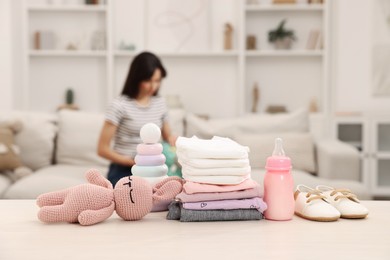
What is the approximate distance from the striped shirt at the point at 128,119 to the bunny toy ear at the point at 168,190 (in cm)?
161

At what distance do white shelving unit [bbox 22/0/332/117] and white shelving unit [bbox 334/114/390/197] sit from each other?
278 mm

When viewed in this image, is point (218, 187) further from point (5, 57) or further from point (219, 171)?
point (5, 57)

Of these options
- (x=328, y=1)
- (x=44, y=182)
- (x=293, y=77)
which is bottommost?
(x=44, y=182)

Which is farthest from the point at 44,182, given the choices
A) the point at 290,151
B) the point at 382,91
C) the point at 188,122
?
the point at 382,91

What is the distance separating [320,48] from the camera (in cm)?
498

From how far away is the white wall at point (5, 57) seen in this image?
4.75 metres

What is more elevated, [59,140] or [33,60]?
[33,60]

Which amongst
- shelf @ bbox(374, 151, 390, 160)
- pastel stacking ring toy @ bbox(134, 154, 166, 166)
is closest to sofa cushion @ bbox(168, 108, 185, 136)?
shelf @ bbox(374, 151, 390, 160)

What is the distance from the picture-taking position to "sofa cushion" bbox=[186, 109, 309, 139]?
3771 millimetres

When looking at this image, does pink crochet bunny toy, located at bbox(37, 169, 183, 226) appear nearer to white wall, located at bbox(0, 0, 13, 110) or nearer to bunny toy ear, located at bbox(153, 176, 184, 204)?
bunny toy ear, located at bbox(153, 176, 184, 204)

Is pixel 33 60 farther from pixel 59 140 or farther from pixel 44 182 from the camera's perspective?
pixel 44 182

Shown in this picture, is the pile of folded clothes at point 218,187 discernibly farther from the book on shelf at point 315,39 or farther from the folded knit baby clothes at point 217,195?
the book on shelf at point 315,39

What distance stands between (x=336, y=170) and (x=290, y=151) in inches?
12.5

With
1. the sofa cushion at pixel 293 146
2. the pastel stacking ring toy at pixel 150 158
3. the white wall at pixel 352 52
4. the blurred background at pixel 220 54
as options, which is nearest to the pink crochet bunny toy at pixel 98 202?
the pastel stacking ring toy at pixel 150 158
